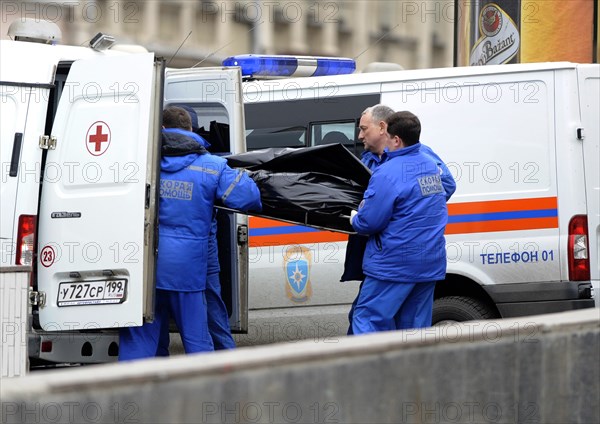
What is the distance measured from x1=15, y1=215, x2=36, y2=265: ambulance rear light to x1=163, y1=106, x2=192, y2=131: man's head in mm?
959

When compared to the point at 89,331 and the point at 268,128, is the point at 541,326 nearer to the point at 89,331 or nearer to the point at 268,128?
the point at 89,331

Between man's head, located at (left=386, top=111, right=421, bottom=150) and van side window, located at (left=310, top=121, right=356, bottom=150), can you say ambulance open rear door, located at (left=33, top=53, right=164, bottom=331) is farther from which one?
van side window, located at (left=310, top=121, right=356, bottom=150)

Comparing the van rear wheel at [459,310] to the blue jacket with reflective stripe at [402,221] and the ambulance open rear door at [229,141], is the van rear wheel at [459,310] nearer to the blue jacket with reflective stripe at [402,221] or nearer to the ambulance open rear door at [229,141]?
the ambulance open rear door at [229,141]

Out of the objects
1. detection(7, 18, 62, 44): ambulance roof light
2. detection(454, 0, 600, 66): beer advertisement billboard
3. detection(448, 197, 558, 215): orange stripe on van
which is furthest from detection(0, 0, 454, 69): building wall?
detection(448, 197, 558, 215): orange stripe on van

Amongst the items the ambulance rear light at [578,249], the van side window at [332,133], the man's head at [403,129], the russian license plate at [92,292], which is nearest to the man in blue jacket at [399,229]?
the man's head at [403,129]

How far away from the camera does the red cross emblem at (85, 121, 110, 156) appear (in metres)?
6.76

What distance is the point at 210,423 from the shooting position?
11.2 feet

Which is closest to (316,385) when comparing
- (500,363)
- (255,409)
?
(255,409)

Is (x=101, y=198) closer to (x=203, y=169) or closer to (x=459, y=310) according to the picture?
(x=203, y=169)

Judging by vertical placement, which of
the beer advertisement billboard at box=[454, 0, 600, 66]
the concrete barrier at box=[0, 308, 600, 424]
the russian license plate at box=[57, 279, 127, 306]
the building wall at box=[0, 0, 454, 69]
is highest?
the building wall at box=[0, 0, 454, 69]

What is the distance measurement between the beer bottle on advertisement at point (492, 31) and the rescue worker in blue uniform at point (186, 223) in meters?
5.53

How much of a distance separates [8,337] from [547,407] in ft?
9.32

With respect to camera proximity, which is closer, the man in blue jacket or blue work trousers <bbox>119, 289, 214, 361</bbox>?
the man in blue jacket

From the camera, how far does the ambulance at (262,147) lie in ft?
22.0
